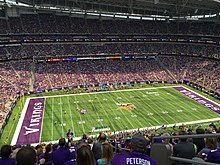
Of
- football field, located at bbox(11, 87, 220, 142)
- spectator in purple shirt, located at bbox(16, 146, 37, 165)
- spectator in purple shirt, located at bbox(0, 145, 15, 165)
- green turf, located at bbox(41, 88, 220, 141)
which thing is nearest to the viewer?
spectator in purple shirt, located at bbox(16, 146, 37, 165)

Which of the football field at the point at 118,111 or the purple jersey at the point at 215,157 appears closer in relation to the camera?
the purple jersey at the point at 215,157

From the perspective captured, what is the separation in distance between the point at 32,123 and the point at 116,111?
12.3 m

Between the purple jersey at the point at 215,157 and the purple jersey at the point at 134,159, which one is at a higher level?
the purple jersey at the point at 134,159

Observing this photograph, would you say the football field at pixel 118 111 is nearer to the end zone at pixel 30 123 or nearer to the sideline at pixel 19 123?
the end zone at pixel 30 123

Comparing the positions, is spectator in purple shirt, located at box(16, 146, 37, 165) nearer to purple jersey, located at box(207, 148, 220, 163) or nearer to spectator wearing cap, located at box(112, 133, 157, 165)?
spectator wearing cap, located at box(112, 133, 157, 165)

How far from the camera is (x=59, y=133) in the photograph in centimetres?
2820

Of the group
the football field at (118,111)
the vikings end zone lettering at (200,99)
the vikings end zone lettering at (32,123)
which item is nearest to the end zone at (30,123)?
the vikings end zone lettering at (32,123)

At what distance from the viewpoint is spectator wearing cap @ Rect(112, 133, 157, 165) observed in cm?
284

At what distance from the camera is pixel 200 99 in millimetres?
40750

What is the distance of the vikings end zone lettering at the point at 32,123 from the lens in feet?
88.6

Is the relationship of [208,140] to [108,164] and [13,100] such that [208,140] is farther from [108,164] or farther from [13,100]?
[13,100]

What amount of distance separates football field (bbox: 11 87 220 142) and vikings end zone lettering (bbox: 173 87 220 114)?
17 cm

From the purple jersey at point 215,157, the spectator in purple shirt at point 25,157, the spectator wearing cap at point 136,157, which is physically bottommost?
the purple jersey at point 215,157

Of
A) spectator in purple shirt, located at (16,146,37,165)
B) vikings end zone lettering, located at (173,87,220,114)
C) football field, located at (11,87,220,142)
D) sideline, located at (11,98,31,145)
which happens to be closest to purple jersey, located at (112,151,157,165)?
spectator in purple shirt, located at (16,146,37,165)
